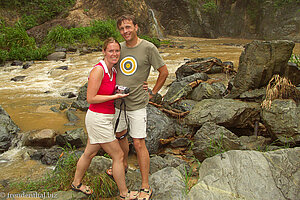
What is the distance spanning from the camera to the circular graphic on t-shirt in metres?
2.86

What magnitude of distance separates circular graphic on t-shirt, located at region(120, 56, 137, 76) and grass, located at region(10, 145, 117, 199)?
135 cm

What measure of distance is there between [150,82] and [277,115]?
5.56m

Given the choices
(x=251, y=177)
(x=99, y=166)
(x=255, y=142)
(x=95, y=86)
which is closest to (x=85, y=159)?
(x=99, y=166)

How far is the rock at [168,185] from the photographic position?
2773 millimetres

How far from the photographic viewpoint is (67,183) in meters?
3.22

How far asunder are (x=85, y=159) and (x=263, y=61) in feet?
12.7

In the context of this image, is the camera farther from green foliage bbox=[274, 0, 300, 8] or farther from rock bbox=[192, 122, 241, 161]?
green foliage bbox=[274, 0, 300, 8]

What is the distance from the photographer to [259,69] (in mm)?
4887

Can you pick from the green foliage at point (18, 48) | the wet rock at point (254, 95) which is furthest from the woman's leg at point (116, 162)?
the green foliage at point (18, 48)

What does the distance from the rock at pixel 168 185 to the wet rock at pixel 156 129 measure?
1190 mm

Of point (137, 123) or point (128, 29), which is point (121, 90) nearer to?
point (137, 123)

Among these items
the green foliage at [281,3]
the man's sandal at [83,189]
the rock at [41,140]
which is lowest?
the rock at [41,140]

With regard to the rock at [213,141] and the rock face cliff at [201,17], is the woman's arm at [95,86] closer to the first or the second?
the rock at [213,141]

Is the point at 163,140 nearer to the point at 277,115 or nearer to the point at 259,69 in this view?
the point at 277,115
